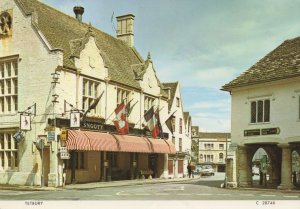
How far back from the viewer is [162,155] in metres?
23.9

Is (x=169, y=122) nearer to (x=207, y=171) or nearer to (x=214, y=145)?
(x=214, y=145)

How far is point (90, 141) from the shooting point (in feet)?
55.1

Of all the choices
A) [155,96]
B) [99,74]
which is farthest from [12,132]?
[155,96]

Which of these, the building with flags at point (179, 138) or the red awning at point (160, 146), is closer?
the red awning at point (160, 146)

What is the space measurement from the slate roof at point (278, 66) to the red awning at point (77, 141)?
18.4 ft

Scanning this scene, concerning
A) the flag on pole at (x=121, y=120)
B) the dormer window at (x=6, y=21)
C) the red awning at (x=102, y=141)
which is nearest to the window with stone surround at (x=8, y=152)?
the red awning at (x=102, y=141)

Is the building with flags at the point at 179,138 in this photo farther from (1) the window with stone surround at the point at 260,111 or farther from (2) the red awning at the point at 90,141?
(1) the window with stone surround at the point at 260,111

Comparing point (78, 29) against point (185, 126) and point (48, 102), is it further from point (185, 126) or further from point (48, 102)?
point (185, 126)

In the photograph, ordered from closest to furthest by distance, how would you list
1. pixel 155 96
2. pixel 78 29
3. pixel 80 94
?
pixel 80 94, pixel 78 29, pixel 155 96

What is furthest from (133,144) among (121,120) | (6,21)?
(6,21)

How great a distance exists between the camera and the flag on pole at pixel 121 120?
17.1 metres

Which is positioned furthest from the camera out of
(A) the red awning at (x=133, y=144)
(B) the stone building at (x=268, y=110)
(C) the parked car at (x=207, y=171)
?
(C) the parked car at (x=207, y=171)

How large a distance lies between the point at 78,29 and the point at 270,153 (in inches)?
355

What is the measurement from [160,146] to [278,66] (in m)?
9.91
